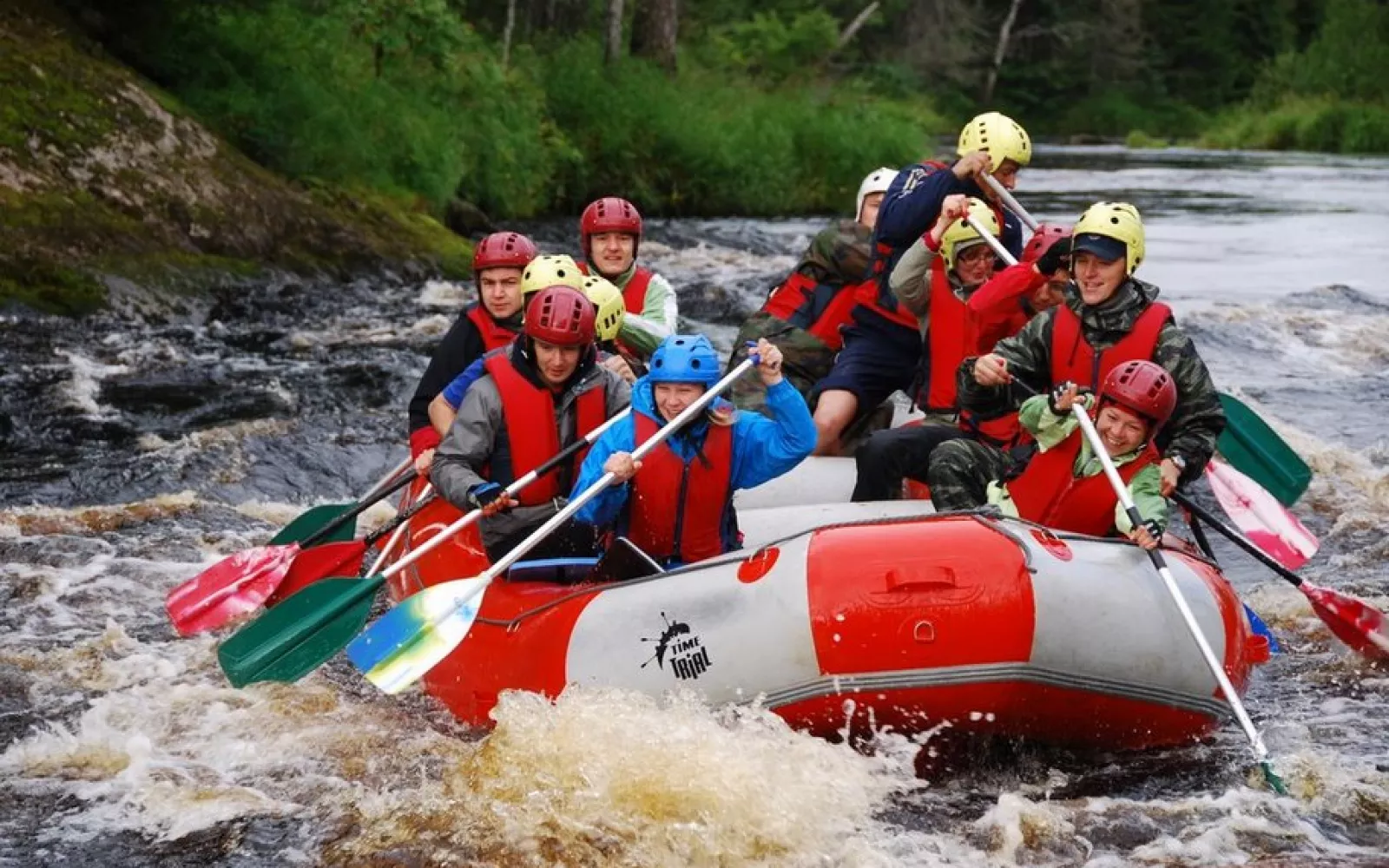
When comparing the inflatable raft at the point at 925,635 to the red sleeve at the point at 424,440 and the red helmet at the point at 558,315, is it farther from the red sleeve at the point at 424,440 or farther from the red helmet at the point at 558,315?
the red sleeve at the point at 424,440

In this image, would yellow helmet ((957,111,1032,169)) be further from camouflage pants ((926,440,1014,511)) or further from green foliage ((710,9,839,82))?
green foliage ((710,9,839,82))

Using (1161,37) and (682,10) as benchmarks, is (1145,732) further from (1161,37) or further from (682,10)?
(1161,37)

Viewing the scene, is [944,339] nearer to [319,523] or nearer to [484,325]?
[484,325]

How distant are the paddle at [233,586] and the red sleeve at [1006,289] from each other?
2.67 metres

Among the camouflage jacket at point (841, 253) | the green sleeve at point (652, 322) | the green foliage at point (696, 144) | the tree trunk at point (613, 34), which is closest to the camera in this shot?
the green sleeve at point (652, 322)

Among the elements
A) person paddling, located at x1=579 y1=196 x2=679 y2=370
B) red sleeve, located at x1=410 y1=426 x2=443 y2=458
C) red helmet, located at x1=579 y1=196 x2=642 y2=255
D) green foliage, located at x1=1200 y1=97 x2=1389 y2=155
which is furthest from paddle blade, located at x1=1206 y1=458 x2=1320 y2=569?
green foliage, located at x1=1200 y1=97 x2=1389 y2=155

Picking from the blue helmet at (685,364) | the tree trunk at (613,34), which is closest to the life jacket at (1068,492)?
the blue helmet at (685,364)

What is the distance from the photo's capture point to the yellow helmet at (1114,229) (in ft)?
20.8

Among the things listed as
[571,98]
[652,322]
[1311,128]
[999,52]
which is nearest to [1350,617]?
[652,322]

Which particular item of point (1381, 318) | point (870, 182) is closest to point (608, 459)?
point (870, 182)

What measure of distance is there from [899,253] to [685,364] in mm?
2473

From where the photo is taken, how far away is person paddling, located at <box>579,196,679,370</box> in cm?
834

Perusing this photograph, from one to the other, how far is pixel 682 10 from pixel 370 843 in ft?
107

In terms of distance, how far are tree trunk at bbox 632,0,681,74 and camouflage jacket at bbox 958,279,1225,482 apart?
1757 cm
